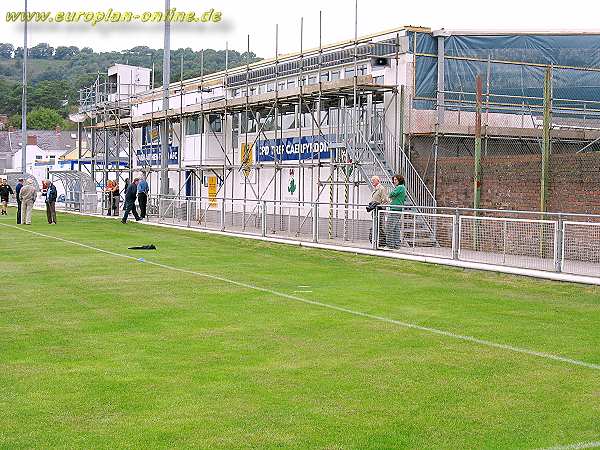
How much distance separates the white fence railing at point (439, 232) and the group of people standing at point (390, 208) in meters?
0.02

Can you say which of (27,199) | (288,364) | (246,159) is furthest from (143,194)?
(288,364)

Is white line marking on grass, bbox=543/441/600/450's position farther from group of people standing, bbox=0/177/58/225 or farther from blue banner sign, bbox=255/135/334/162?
group of people standing, bbox=0/177/58/225

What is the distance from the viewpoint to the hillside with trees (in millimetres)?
106669

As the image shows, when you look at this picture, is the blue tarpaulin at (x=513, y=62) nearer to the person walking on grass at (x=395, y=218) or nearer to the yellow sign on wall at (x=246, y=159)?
the person walking on grass at (x=395, y=218)

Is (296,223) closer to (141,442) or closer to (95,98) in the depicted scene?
(141,442)

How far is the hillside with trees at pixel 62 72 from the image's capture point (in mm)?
106669

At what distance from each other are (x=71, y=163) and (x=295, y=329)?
178 ft

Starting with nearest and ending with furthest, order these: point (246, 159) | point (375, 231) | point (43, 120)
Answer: point (375, 231) < point (246, 159) < point (43, 120)

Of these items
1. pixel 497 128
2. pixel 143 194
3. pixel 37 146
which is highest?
pixel 37 146

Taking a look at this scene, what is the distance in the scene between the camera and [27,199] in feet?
111

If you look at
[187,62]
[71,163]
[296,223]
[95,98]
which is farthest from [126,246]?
[187,62]

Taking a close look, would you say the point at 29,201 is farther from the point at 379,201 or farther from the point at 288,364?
the point at 288,364

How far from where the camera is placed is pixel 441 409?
23.9 ft

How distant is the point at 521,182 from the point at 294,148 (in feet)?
38.1
